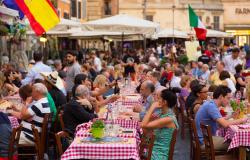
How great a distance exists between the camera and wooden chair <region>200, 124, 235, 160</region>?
9252 millimetres

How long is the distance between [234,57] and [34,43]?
13.5 meters

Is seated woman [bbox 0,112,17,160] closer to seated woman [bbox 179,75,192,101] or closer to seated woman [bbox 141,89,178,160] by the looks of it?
seated woman [bbox 141,89,178,160]

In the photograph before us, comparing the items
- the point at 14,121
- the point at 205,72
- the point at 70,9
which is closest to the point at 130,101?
the point at 14,121

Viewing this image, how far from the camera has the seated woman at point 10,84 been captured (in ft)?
48.9

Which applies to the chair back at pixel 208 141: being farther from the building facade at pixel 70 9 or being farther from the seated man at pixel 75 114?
the building facade at pixel 70 9

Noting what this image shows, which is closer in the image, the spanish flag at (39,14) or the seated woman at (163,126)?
the seated woman at (163,126)

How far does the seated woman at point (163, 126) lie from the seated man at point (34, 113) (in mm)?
1904

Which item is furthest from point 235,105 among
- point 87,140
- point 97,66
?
point 97,66

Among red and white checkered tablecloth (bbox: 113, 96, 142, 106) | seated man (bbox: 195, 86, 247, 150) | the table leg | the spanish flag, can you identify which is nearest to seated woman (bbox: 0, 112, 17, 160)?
seated man (bbox: 195, 86, 247, 150)

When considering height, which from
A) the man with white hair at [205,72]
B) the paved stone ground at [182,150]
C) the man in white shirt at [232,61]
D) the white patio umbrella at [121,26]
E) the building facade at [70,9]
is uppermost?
the building facade at [70,9]

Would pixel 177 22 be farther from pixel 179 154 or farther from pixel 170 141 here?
pixel 170 141

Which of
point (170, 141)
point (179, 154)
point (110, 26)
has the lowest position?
point (179, 154)

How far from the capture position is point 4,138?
28.8 feet

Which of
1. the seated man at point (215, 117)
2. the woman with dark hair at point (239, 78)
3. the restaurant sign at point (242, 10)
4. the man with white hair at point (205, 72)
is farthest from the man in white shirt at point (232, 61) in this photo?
the restaurant sign at point (242, 10)
